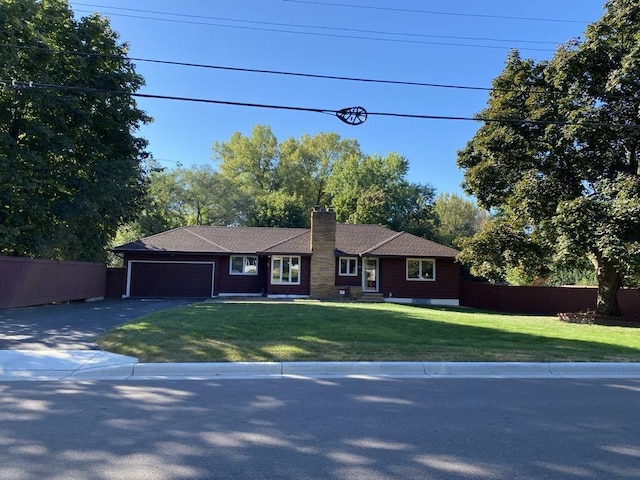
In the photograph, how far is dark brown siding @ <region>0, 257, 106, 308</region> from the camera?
1669cm

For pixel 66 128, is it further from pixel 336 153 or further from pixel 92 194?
pixel 336 153

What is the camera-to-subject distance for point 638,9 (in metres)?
17.8

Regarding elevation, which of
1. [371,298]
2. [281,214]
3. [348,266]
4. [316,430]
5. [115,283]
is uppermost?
[281,214]

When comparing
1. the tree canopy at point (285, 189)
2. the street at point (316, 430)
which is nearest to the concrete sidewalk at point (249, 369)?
the street at point (316, 430)

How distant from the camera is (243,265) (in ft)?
94.9

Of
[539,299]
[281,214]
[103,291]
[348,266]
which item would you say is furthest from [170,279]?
[539,299]

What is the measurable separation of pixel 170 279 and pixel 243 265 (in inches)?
170

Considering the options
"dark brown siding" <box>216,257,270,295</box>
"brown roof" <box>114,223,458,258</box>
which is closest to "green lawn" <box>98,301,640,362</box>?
"brown roof" <box>114,223,458,258</box>

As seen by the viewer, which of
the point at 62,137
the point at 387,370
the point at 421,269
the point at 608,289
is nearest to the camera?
the point at 387,370

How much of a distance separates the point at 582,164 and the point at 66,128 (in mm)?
23290

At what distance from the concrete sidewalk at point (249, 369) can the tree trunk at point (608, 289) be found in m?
13.1

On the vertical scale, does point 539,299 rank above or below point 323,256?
below

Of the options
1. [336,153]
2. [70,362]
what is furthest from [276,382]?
[336,153]

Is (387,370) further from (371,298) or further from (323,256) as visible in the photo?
(323,256)
